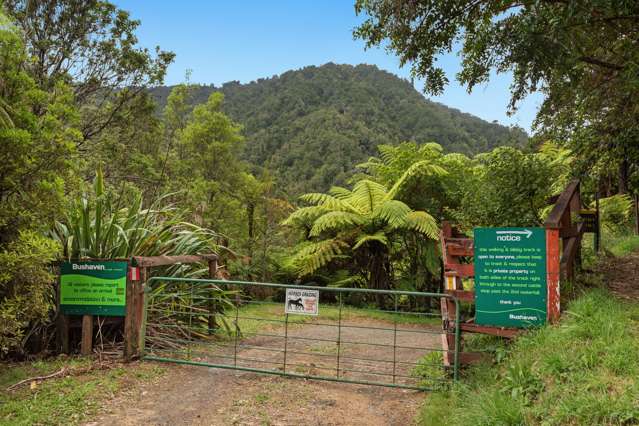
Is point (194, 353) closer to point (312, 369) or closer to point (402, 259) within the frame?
point (312, 369)

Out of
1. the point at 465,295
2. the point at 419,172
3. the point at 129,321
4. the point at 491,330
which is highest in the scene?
the point at 419,172

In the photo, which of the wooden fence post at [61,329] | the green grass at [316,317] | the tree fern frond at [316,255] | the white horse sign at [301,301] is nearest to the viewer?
the white horse sign at [301,301]

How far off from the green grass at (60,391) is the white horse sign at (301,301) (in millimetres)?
1719

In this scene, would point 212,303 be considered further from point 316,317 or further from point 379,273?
point 379,273

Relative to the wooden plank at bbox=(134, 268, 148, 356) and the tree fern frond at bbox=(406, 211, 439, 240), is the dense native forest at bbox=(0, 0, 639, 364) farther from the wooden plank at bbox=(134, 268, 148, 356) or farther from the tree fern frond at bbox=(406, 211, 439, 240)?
the wooden plank at bbox=(134, 268, 148, 356)

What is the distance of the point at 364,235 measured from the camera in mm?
11273

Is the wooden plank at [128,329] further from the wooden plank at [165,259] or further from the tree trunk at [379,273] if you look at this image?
the tree trunk at [379,273]

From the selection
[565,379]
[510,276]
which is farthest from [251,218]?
[565,379]

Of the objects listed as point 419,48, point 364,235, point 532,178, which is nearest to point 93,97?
point 364,235

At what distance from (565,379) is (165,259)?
4814mm

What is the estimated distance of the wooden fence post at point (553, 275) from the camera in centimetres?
456

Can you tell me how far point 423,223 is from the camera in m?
10.4

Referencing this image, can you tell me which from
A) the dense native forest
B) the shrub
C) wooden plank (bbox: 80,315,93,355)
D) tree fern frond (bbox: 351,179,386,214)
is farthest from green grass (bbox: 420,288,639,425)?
tree fern frond (bbox: 351,179,386,214)

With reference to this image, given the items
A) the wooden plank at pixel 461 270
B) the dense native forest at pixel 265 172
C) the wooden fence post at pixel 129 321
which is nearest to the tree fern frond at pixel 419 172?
the dense native forest at pixel 265 172
